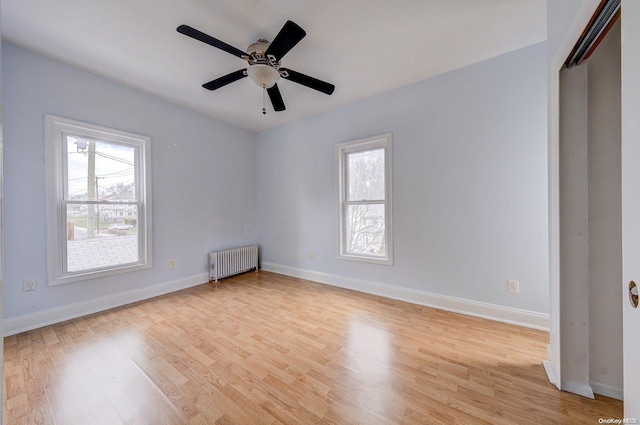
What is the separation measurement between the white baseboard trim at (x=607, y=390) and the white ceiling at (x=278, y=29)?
8.69 feet

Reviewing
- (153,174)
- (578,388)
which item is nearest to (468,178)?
(578,388)

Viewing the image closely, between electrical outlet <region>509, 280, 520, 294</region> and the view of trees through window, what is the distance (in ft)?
4.37

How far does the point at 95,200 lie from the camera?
2979 millimetres

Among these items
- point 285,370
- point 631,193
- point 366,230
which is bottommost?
point 285,370

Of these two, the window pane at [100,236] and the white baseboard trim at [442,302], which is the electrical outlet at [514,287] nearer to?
the white baseboard trim at [442,302]

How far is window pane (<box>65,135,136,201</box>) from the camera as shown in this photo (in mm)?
2832

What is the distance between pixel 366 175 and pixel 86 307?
140 inches

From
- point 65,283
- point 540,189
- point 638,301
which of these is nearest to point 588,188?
point 540,189

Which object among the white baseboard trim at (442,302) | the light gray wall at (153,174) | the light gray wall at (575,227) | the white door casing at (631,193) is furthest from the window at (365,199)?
the white door casing at (631,193)

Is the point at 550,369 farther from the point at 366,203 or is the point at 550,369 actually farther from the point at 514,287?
the point at 366,203

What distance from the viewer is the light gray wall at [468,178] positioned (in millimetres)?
2432

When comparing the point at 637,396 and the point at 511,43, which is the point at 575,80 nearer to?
the point at 511,43

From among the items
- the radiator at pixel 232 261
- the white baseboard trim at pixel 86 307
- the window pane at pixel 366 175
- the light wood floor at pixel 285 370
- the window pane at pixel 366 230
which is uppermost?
the window pane at pixel 366 175

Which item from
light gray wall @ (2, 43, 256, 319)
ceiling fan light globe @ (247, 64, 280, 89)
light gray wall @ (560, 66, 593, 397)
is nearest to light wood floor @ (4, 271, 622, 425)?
light gray wall @ (560, 66, 593, 397)
